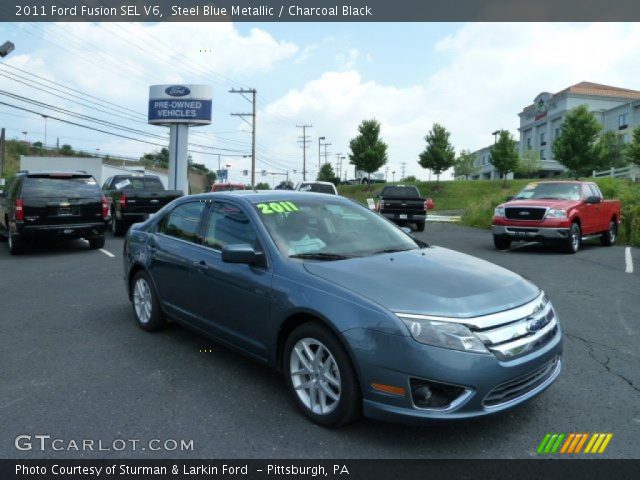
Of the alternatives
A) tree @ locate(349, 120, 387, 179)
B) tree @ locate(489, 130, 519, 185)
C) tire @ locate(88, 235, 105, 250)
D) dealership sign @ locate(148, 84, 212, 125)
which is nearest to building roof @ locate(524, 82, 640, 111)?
tree @ locate(489, 130, 519, 185)

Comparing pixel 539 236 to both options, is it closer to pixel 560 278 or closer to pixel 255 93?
pixel 560 278

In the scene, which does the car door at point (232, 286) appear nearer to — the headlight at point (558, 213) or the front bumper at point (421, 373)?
the front bumper at point (421, 373)

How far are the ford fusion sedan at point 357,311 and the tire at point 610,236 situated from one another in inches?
454

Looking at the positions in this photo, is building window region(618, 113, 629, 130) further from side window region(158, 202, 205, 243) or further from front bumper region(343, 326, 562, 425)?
front bumper region(343, 326, 562, 425)

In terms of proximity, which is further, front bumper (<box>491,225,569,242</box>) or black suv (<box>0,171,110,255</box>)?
front bumper (<box>491,225,569,242</box>)

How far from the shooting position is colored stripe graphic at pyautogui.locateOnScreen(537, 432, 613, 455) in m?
3.15

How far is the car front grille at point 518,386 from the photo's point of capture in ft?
10.1

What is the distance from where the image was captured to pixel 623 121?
204 ft

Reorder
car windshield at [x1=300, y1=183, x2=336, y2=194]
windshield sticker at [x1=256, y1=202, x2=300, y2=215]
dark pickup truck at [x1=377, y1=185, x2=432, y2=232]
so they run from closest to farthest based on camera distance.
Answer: windshield sticker at [x1=256, y1=202, x2=300, y2=215] → dark pickup truck at [x1=377, y1=185, x2=432, y2=232] → car windshield at [x1=300, y1=183, x2=336, y2=194]

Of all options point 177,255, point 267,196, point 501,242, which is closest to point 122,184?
point 501,242

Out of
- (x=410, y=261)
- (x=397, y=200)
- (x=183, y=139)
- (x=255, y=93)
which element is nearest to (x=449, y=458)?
(x=410, y=261)

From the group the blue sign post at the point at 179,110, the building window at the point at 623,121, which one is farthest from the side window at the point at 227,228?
the building window at the point at 623,121
